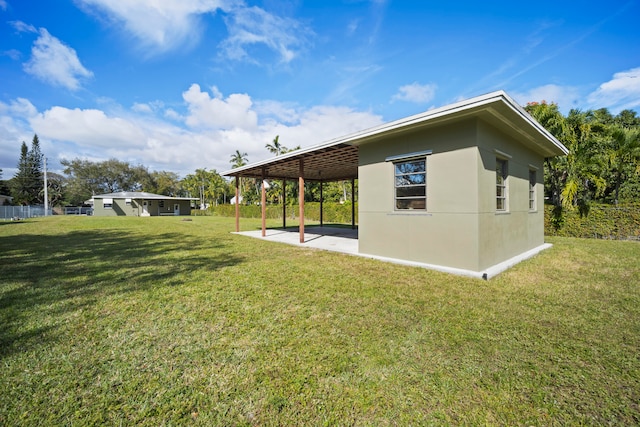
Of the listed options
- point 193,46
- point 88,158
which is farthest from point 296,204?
point 88,158

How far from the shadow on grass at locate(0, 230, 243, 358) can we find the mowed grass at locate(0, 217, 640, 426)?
0.14 ft

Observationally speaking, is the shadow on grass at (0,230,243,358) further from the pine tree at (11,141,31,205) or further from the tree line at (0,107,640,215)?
the pine tree at (11,141,31,205)

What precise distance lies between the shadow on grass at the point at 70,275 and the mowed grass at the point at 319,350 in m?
0.04

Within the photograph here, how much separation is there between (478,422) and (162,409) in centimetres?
208

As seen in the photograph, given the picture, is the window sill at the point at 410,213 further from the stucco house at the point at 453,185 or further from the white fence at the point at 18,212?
the white fence at the point at 18,212

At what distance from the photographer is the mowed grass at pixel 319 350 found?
69.7 inches

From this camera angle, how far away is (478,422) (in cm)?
167

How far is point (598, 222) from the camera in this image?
31.2ft

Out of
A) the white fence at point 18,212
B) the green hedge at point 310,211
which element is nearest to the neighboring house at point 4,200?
the white fence at point 18,212

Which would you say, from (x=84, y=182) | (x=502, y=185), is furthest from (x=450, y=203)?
(x=84, y=182)

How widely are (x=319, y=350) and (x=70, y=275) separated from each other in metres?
5.50

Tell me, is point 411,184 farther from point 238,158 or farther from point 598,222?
point 238,158

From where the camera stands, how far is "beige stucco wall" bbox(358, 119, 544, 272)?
4965 mm

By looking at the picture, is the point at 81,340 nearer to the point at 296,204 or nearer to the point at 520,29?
the point at 520,29
